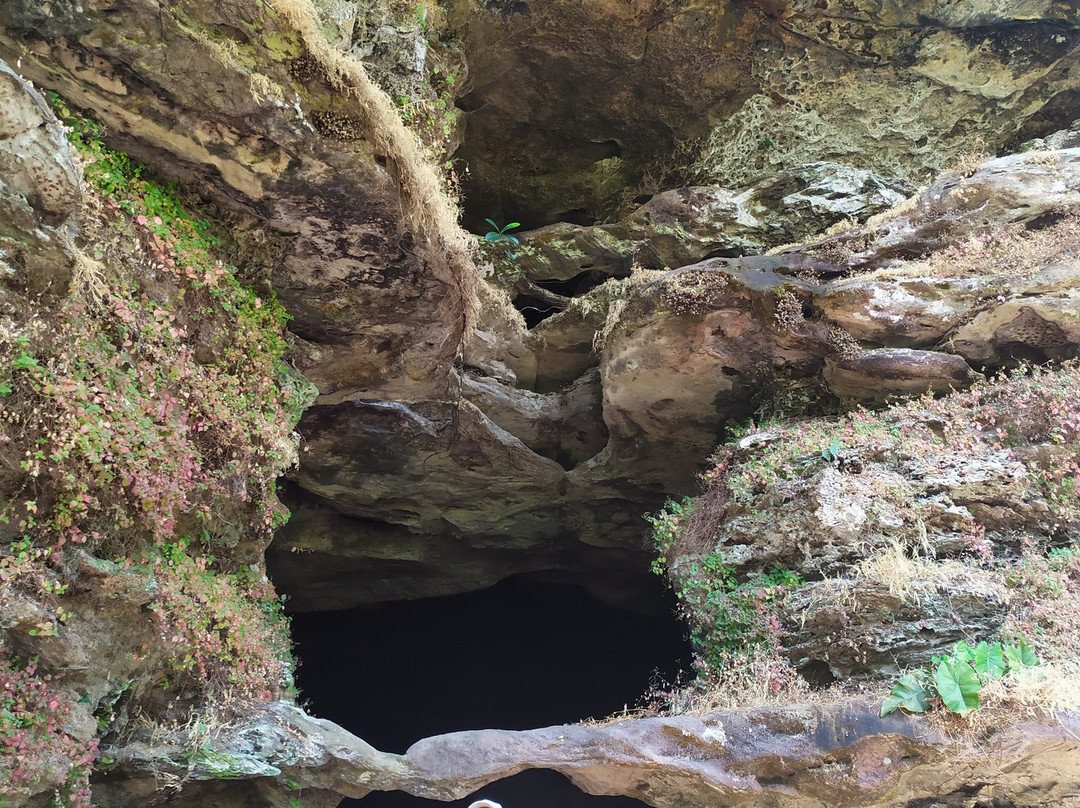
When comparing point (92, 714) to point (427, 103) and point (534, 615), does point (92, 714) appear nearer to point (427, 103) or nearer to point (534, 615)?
point (427, 103)

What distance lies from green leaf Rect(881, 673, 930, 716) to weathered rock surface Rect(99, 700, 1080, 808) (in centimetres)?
6

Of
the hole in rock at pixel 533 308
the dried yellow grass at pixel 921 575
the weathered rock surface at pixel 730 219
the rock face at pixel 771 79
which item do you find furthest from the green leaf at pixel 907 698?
the rock face at pixel 771 79

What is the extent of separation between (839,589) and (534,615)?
7.34 metres

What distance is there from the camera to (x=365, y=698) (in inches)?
425

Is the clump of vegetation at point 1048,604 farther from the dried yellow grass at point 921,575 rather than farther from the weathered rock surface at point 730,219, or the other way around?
the weathered rock surface at point 730,219

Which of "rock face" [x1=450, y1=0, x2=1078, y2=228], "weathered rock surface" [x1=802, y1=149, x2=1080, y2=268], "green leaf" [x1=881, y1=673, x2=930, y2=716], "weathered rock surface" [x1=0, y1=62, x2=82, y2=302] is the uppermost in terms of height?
"rock face" [x1=450, y1=0, x2=1078, y2=228]

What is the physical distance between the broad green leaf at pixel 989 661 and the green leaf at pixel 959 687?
0.08 meters

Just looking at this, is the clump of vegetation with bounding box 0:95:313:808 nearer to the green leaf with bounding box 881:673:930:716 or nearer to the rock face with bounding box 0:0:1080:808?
the rock face with bounding box 0:0:1080:808

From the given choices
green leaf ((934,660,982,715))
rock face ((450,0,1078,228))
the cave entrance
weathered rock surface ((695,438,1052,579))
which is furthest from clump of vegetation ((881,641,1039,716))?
rock face ((450,0,1078,228))

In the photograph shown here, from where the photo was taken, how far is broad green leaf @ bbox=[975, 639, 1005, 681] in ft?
14.0

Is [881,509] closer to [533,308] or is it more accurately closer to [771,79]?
[533,308]

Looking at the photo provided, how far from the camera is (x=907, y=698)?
14.3ft

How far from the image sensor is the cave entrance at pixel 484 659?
10562mm

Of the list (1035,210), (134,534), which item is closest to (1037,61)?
(1035,210)
